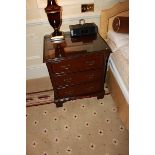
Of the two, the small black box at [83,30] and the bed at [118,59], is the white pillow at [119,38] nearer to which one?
the bed at [118,59]

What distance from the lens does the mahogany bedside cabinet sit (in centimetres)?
222

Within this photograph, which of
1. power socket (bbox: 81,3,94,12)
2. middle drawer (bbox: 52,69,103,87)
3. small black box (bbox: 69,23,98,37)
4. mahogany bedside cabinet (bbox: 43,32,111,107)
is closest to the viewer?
mahogany bedside cabinet (bbox: 43,32,111,107)

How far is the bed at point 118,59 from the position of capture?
84.6 inches

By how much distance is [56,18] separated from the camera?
7.66 ft

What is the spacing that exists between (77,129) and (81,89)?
18.7 inches

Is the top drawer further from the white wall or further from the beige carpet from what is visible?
the white wall

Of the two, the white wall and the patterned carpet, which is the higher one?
the white wall

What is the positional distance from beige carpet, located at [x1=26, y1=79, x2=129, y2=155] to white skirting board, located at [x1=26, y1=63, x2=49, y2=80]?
60 centimetres

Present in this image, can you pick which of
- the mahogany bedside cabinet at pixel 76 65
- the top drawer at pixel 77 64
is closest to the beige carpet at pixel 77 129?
the mahogany bedside cabinet at pixel 76 65

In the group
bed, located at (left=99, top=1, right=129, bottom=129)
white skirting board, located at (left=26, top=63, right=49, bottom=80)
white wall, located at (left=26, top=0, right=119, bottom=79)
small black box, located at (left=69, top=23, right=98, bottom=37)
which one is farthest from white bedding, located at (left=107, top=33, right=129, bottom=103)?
white skirting board, located at (left=26, top=63, right=49, bottom=80)
